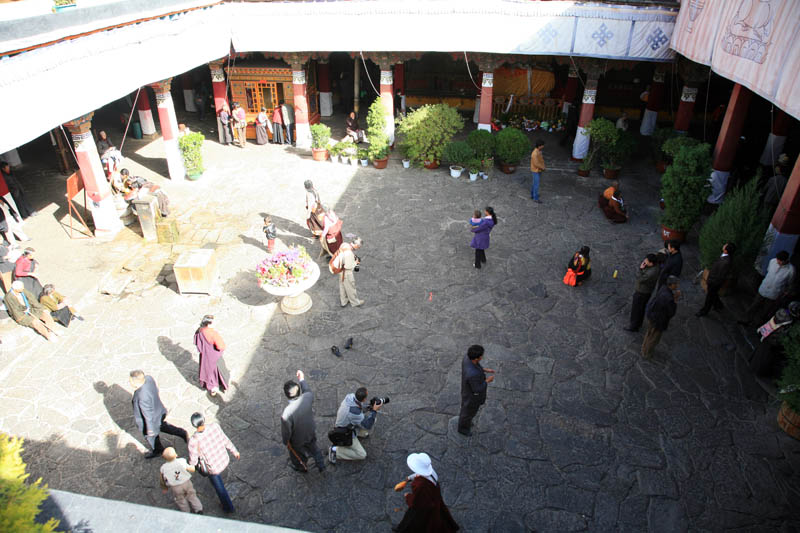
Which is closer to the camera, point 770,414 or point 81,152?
point 770,414

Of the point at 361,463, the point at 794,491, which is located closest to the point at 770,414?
the point at 794,491

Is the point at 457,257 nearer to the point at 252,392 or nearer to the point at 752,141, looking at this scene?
the point at 252,392

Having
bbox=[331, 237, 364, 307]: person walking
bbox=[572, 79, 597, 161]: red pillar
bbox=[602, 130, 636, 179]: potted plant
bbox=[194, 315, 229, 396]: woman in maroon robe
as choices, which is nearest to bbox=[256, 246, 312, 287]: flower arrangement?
bbox=[331, 237, 364, 307]: person walking

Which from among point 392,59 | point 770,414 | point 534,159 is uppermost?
point 392,59

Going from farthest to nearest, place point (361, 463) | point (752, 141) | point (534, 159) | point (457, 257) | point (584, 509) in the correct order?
1. point (752, 141)
2. point (534, 159)
3. point (457, 257)
4. point (361, 463)
5. point (584, 509)

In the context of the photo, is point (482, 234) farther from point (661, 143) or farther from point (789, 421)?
point (661, 143)

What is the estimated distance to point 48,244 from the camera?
12.8 m

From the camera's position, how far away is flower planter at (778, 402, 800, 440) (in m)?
7.63

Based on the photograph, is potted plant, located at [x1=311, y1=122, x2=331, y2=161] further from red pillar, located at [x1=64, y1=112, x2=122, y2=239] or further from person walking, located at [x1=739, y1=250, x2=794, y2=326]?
person walking, located at [x1=739, y1=250, x2=794, y2=326]

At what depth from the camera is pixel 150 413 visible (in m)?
7.07

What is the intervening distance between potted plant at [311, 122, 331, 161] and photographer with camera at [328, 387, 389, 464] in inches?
470

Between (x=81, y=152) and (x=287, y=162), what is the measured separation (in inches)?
256

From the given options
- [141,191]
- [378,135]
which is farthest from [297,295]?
[378,135]

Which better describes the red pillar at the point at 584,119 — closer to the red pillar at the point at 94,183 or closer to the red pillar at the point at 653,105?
the red pillar at the point at 653,105
